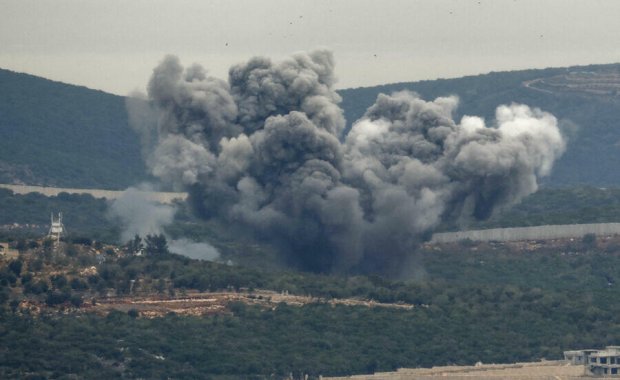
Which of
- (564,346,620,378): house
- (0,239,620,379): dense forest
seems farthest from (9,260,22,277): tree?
(564,346,620,378): house

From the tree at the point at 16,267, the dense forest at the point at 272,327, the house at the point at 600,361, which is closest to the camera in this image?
the house at the point at 600,361

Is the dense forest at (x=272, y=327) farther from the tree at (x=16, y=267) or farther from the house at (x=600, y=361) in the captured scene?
the house at (x=600, y=361)

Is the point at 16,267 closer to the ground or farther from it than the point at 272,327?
farther from it

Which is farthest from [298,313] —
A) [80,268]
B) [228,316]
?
[80,268]

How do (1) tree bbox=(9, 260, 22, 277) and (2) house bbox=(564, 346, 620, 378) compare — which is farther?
(1) tree bbox=(9, 260, 22, 277)

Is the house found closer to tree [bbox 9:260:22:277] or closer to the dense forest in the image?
the dense forest

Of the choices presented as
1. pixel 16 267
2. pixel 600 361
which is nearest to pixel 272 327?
pixel 16 267

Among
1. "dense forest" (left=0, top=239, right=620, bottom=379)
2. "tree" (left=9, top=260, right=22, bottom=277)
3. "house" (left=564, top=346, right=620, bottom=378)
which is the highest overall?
"tree" (left=9, top=260, right=22, bottom=277)

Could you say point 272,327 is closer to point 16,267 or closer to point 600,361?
point 16,267

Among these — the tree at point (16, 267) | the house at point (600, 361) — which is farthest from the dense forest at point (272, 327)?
the house at point (600, 361)

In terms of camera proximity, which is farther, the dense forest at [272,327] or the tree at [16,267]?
the tree at [16,267]

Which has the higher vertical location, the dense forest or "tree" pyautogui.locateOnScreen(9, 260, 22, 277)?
"tree" pyautogui.locateOnScreen(9, 260, 22, 277)
